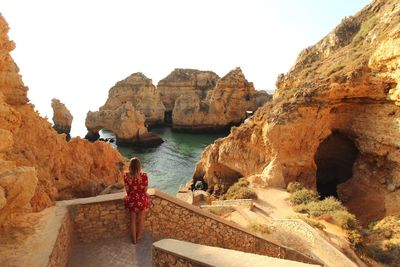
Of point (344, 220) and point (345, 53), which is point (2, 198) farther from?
point (345, 53)

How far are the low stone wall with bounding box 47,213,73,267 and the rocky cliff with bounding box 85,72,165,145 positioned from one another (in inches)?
1511

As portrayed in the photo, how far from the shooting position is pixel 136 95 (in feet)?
200

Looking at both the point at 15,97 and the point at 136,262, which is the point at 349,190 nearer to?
the point at 136,262

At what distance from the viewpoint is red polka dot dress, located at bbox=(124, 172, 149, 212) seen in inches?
258

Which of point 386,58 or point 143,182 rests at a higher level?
point 386,58

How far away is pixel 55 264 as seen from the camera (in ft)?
17.2

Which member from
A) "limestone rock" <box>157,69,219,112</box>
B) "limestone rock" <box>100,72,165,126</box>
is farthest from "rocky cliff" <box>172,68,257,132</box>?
"limestone rock" <box>157,69,219,112</box>

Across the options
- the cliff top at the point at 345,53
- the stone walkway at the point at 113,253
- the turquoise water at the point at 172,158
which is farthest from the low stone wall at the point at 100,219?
the turquoise water at the point at 172,158

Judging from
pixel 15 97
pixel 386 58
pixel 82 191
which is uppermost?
pixel 386 58

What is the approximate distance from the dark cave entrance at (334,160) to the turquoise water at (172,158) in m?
11.5

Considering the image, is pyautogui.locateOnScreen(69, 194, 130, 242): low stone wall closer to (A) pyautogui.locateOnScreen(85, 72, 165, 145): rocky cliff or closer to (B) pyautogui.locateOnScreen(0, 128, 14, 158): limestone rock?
(B) pyautogui.locateOnScreen(0, 128, 14, 158): limestone rock

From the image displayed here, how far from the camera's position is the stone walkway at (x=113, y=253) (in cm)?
618

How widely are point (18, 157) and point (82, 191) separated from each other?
3.01 meters

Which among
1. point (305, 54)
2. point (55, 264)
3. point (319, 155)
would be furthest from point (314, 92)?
point (55, 264)
